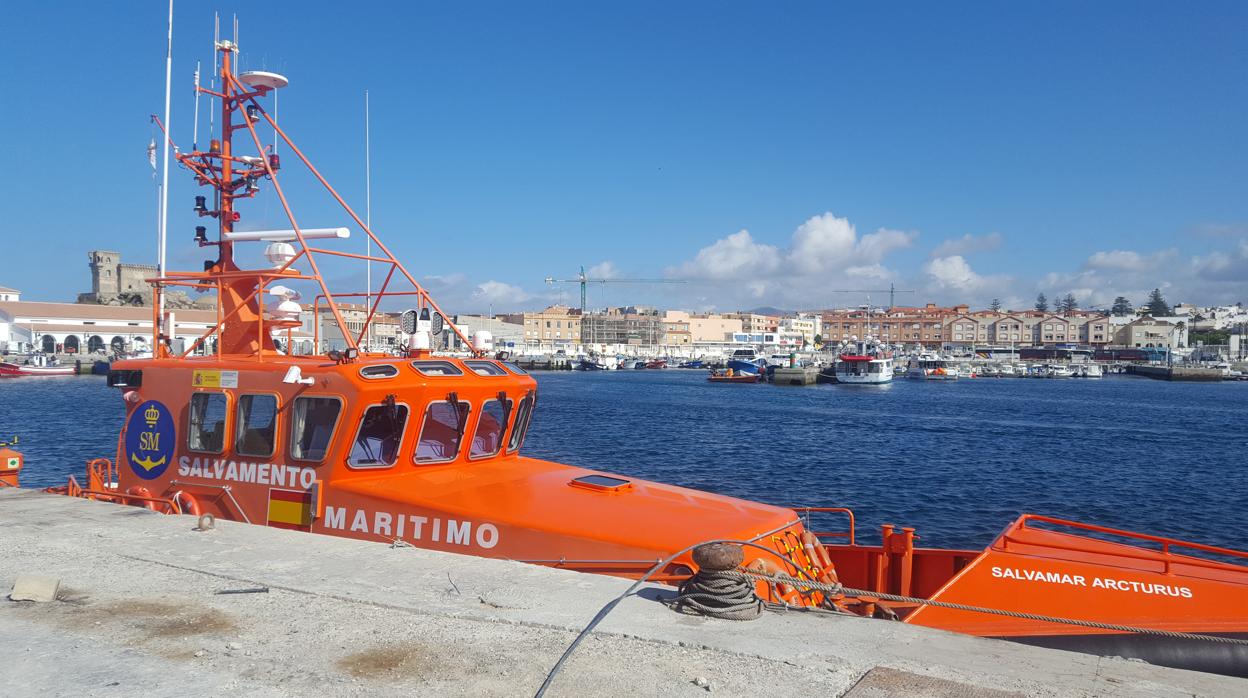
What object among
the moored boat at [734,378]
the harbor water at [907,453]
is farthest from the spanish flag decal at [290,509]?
the moored boat at [734,378]

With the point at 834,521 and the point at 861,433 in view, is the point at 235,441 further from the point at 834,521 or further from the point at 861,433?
the point at 861,433

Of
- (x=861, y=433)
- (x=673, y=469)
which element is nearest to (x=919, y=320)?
(x=861, y=433)

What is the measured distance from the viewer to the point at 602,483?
791 centimetres

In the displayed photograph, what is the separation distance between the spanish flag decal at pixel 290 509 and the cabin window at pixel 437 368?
1.49 m

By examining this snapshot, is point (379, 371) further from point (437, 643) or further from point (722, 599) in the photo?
point (722, 599)

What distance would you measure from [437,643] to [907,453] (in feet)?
95.8

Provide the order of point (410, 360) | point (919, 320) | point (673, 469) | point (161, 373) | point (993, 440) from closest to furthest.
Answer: point (410, 360) < point (161, 373) < point (673, 469) < point (993, 440) < point (919, 320)

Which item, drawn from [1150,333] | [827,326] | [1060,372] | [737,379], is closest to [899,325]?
[827,326]

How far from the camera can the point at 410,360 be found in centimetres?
826

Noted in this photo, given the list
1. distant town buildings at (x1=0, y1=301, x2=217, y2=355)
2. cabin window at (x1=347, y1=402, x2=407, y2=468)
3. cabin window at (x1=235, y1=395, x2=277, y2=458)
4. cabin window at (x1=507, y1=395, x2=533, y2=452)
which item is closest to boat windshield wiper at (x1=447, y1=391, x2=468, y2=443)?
cabin window at (x1=347, y1=402, x2=407, y2=468)

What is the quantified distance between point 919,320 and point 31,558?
182206 millimetres

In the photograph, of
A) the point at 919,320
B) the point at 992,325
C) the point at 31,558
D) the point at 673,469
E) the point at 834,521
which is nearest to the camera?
the point at 31,558

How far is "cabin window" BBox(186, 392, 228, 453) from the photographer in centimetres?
840

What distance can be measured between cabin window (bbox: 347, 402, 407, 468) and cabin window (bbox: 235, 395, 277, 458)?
0.88m
